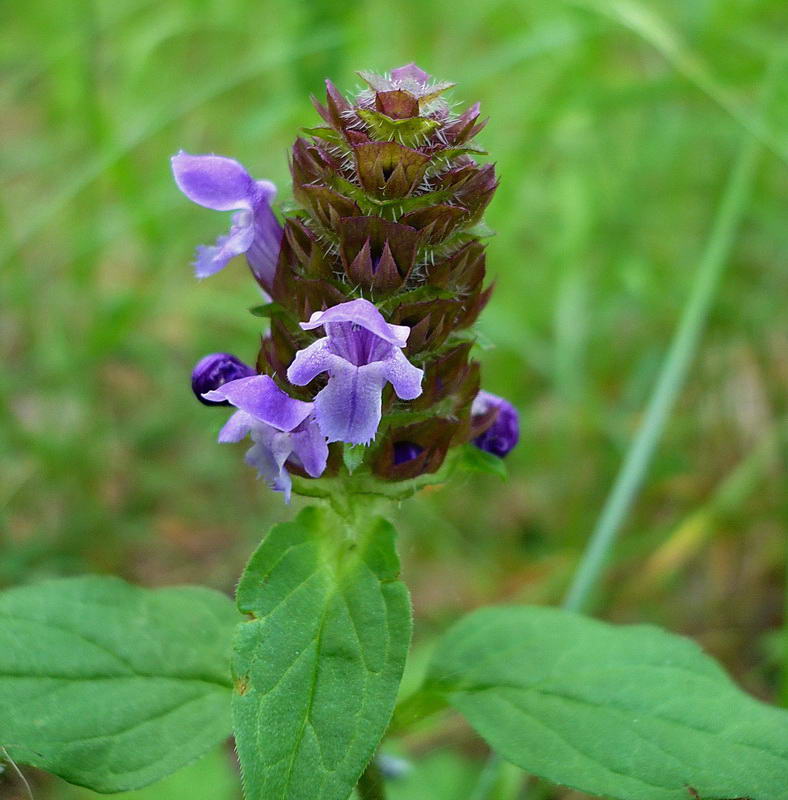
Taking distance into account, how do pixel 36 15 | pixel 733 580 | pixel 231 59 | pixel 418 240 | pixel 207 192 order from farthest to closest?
pixel 231 59 < pixel 36 15 < pixel 733 580 < pixel 207 192 < pixel 418 240

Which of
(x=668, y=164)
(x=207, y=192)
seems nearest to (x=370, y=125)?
(x=207, y=192)

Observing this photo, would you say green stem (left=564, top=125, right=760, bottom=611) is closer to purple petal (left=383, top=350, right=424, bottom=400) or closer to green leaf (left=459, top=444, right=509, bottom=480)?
green leaf (left=459, top=444, right=509, bottom=480)

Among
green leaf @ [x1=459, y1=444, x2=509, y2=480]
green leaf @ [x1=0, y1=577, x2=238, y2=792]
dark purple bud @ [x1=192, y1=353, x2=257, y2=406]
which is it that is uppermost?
green leaf @ [x1=459, y1=444, x2=509, y2=480]

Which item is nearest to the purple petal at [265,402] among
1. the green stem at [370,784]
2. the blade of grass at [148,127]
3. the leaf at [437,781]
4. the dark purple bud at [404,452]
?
the dark purple bud at [404,452]

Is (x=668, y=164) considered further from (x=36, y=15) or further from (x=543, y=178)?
(x=36, y=15)

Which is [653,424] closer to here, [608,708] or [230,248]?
[608,708]

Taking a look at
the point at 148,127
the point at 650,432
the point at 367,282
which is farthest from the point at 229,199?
the point at 148,127

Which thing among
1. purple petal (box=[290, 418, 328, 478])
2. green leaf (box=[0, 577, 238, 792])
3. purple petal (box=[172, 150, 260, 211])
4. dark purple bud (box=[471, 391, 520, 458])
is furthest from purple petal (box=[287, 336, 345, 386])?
green leaf (box=[0, 577, 238, 792])

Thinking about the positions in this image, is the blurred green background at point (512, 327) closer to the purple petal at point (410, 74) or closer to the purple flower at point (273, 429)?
the purple flower at point (273, 429)
